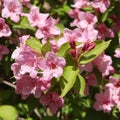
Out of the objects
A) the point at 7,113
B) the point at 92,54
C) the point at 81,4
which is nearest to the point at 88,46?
the point at 92,54

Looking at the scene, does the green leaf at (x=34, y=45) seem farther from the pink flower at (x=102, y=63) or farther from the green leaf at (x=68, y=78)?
the pink flower at (x=102, y=63)

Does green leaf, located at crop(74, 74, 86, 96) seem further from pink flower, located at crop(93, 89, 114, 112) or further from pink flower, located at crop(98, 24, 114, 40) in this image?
pink flower, located at crop(98, 24, 114, 40)

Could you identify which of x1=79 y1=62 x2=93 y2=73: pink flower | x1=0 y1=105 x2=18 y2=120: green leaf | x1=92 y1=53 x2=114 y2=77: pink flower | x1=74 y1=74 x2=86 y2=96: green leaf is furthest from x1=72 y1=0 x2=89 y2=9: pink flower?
x1=0 y1=105 x2=18 y2=120: green leaf

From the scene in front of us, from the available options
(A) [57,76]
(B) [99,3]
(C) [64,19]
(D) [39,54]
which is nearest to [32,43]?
(D) [39,54]

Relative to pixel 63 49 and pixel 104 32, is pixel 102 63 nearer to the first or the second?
pixel 63 49

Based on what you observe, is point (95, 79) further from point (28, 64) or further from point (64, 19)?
point (64, 19)

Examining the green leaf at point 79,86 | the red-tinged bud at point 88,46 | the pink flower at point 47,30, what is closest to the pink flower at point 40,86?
the green leaf at point 79,86
